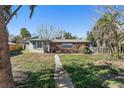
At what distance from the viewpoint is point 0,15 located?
21.7ft

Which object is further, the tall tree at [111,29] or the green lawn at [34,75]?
the tall tree at [111,29]

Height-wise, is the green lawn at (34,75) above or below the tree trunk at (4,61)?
below

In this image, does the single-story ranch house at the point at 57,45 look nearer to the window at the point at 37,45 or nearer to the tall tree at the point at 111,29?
the window at the point at 37,45

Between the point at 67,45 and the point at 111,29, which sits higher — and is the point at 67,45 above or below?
below

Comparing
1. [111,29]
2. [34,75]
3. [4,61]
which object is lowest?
[34,75]

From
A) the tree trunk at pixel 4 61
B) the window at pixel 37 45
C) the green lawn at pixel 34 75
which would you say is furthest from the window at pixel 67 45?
the tree trunk at pixel 4 61

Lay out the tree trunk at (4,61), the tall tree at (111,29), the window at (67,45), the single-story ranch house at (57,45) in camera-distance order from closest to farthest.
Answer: the tree trunk at (4,61) → the tall tree at (111,29) → the single-story ranch house at (57,45) → the window at (67,45)

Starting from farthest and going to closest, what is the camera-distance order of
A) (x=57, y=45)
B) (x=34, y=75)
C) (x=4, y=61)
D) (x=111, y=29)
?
(x=57, y=45) → (x=111, y=29) → (x=34, y=75) → (x=4, y=61)

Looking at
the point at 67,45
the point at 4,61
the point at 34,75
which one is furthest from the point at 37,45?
the point at 4,61

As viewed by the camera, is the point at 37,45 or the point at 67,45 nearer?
the point at 37,45

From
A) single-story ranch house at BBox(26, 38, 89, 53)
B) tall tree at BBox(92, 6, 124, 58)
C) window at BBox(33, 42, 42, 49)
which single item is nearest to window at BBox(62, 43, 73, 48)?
single-story ranch house at BBox(26, 38, 89, 53)

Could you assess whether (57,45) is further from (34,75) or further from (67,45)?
(34,75)

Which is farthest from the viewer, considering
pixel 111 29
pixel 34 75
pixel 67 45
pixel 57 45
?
pixel 67 45
